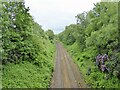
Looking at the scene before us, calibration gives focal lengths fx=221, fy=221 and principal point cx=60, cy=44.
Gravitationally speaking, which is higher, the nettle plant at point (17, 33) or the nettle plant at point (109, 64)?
the nettle plant at point (17, 33)

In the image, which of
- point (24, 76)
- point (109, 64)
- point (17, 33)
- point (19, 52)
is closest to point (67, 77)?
point (109, 64)

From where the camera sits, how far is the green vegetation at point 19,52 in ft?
74.4

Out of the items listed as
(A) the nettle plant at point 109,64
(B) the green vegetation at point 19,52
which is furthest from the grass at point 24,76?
(A) the nettle plant at point 109,64

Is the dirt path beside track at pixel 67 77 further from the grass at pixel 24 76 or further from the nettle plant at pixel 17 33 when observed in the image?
the nettle plant at pixel 17 33

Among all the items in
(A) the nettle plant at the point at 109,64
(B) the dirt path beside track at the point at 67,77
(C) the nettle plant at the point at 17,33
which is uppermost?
(C) the nettle plant at the point at 17,33

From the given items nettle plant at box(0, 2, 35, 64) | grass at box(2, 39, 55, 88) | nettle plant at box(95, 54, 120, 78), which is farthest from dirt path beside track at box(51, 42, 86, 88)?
nettle plant at box(0, 2, 35, 64)

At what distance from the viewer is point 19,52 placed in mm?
27688

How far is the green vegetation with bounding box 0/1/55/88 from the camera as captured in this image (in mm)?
22688

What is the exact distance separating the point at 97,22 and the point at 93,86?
11963 mm

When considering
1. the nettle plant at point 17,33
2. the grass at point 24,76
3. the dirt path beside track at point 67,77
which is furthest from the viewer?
the dirt path beside track at point 67,77

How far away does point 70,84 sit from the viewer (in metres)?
25.2

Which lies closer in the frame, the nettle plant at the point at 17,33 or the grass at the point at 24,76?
the grass at the point at 24,76

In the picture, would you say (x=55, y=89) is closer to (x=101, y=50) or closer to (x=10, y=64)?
(x=10, y=64)

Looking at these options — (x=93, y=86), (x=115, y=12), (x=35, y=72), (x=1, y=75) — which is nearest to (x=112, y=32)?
(x=115, y=12)
